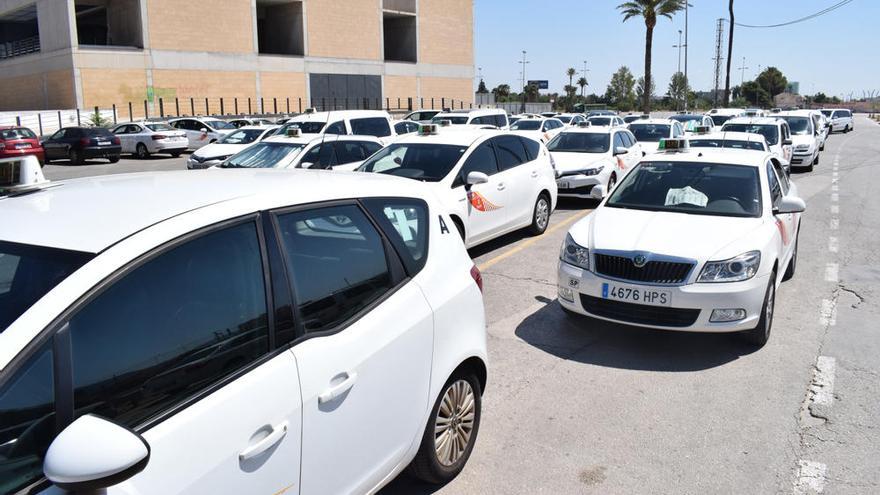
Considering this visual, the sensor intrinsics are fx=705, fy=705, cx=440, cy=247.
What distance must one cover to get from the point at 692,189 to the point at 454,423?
4.50 meters

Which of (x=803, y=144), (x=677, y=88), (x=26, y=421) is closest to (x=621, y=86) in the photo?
(x=677, y=88)

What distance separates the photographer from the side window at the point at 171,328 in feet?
6.88

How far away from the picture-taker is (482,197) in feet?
31.3

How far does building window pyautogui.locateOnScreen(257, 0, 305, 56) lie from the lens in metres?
50.6

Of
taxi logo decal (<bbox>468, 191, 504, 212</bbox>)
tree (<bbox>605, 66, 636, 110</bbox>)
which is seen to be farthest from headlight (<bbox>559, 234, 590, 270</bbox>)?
tree (<bbox>605, 66, 636, 110</bbox>)

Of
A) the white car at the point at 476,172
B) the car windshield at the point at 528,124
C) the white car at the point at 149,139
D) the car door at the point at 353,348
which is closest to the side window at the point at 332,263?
the car door at the point at 353,348

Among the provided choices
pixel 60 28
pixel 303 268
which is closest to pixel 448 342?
pixel 303 268

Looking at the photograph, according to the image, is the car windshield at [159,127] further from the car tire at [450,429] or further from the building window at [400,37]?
the building window at [400,37]

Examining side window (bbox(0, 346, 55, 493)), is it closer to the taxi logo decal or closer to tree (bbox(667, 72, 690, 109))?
the taxi logo decal

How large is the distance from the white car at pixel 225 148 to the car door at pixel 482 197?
7796 millimetres

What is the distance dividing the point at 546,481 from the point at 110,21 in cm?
4824

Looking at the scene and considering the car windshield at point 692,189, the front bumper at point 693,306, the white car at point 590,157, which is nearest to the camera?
the front bumper at point 693,306

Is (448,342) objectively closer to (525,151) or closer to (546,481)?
(546,481)

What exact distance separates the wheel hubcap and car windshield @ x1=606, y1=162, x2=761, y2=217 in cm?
388
